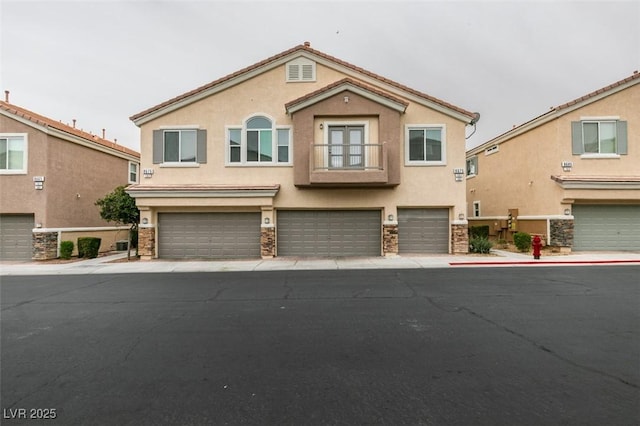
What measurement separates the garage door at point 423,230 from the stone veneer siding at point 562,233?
5.38m

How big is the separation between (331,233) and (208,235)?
596cm

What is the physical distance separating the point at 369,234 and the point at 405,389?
39.4 feet

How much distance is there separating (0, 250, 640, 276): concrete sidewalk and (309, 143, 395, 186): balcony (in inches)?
139

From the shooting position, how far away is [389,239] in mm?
15156

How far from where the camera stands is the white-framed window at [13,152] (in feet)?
51.3

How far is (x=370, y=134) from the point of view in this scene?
15.2 meters

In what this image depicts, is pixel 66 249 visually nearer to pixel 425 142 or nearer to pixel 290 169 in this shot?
pixel 290 169

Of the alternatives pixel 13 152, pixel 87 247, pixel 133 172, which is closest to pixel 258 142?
pixel 87 247

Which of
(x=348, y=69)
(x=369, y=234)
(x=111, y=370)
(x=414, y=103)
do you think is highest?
(x=348, y=69)

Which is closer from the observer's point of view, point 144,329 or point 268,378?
point 268,378

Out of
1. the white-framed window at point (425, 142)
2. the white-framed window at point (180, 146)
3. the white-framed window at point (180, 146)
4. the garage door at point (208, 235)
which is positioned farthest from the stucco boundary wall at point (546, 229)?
the white-framed window at point (180, 146)

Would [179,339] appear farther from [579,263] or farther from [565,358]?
[579,263]

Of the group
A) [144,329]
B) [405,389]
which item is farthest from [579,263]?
[144,329]

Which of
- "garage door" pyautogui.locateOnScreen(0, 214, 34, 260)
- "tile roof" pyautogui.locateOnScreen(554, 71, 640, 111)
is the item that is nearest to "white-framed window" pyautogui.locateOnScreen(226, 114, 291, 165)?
"garage door" pyautogui.locateOnScreen(0, 214, 34, 260)
